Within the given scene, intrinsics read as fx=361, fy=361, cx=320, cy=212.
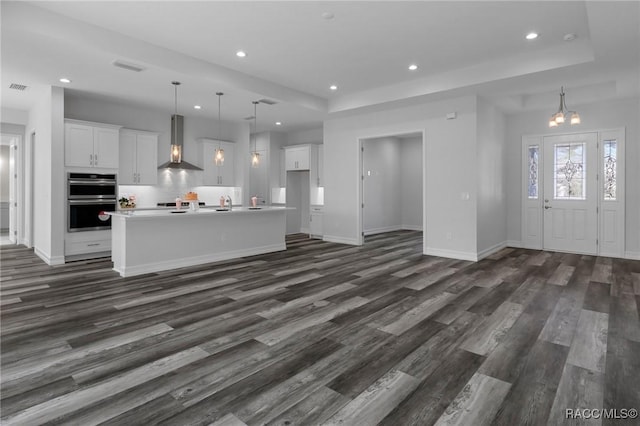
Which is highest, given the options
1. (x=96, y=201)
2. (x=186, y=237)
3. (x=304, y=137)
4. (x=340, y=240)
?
(x=304, y=137)

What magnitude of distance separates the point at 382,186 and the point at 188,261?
632 cm

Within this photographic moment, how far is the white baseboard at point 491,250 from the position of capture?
6309 mm

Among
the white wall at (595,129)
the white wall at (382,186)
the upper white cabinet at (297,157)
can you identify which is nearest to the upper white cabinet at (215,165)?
the upper white cabinet at (297,157)

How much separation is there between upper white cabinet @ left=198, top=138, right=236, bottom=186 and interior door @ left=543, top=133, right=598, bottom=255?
6.85 m

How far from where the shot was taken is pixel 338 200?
8227 millimetres

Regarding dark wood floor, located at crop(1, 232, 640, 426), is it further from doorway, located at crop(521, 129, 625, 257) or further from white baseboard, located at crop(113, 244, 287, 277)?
doorway, located at crop(521, 129, 625, 257)

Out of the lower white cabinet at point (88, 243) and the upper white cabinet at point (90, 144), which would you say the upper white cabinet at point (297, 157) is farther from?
the lower white cabinet at point (88, 243)

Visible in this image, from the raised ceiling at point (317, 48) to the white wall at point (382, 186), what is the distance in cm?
347

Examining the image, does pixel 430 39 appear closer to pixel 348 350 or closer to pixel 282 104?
pixel 282 104

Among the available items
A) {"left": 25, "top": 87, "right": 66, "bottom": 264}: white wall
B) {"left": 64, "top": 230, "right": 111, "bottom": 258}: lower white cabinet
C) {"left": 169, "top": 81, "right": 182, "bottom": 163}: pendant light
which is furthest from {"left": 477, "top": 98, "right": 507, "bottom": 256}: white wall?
{"left": 25, "top": 87, "right": 66, "bottom": 264}: white wall

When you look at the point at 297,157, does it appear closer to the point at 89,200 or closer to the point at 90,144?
the point at 90,144

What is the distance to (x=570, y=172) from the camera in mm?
6898

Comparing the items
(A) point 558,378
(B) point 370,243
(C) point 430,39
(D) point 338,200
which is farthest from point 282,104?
(A) point 558,378

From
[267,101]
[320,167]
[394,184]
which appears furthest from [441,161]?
[394,184]
